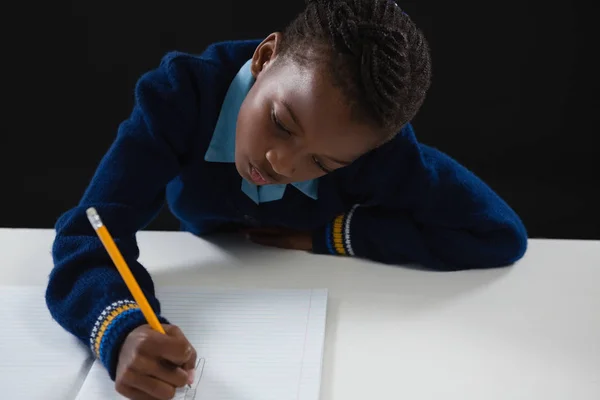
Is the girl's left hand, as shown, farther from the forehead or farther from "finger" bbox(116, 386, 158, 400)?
"finger" bbox(116, 386, 158, 400)

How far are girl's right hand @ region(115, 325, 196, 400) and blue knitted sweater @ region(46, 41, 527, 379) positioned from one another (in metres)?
0.13

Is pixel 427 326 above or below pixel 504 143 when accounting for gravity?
above

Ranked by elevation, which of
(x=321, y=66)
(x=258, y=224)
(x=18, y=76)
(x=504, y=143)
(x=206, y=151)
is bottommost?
(x=504, y=143)

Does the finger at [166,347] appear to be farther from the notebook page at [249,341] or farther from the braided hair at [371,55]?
the braided hair at [371,55]

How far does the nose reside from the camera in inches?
37.3

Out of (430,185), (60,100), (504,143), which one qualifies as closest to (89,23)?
(60,100)

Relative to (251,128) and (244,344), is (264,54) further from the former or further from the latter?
(244,344)

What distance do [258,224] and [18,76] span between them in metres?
1.03

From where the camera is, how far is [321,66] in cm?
92

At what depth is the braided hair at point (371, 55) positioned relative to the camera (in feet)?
2.98

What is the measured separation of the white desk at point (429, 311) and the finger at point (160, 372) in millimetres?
126

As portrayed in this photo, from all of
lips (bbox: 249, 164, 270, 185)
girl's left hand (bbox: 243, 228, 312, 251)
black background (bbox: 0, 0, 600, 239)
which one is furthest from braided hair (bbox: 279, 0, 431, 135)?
black background (bbox: 0, 0, 600, 239)

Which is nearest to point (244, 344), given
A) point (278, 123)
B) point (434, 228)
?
point (278, 123)

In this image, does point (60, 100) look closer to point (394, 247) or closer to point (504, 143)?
point (504, 143)
